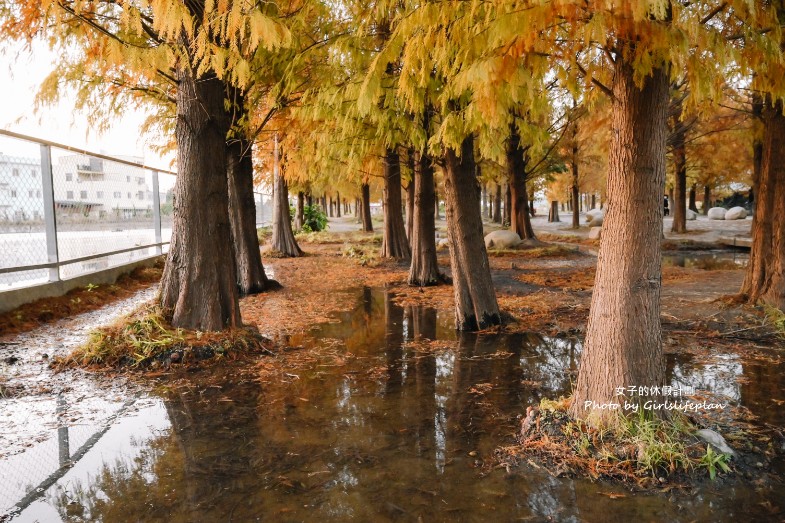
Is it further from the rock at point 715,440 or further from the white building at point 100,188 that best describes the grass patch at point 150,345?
the rock at point 715,440

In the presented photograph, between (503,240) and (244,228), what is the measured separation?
38.4ft

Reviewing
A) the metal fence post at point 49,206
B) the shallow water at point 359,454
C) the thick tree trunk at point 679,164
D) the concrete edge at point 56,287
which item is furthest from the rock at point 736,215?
the metal fence post at point 49,206

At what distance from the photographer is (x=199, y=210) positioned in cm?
670

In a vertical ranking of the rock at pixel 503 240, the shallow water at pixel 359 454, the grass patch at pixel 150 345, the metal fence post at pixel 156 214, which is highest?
the metal fence post at pixel 156 214

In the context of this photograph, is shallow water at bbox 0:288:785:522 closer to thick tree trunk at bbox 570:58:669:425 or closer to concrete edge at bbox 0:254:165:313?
thick tree trunk at bbox 570:58:669:425

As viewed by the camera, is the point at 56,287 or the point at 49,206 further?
the point at 56,287

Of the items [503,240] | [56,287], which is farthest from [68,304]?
[503,240]

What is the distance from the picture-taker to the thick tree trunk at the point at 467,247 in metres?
7.83

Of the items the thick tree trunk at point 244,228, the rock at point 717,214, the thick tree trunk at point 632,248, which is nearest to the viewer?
the thick tree trunk at point 632,248

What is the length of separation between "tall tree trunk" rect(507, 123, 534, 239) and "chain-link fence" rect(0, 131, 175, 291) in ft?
41.1

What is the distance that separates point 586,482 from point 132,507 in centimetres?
276

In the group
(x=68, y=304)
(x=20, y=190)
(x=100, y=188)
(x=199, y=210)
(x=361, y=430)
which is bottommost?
(x=361, y=430)

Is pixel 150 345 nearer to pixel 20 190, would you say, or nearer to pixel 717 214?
pixel 20 190

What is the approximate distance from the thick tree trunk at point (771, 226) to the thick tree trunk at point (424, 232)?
19.4 ft
